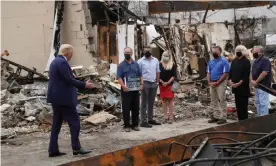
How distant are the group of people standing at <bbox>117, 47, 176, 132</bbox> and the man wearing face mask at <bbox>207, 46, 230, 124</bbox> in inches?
35.0

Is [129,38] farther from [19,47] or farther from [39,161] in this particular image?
[39,161]

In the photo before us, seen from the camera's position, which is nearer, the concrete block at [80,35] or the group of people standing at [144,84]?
the group of people standing at [144,84]

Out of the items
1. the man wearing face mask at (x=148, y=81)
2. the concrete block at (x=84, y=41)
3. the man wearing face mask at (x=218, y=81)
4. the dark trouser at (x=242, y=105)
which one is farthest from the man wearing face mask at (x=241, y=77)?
the concrete block at (x=84, y=41)

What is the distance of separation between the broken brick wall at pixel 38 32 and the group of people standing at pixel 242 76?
720cm

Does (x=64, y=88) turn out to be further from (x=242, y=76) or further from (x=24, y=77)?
(x=24, y=77)

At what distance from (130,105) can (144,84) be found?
2.13 ft

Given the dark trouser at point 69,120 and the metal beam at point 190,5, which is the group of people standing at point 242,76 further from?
the metal beam at point 190,5

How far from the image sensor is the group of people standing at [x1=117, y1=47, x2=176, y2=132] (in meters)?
8.30

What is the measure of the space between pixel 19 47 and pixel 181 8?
6366 millimetres

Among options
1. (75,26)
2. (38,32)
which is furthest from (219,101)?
(38,32)

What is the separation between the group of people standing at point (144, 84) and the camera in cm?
830

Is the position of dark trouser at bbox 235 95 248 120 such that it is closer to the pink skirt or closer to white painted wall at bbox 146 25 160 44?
the pink skirt

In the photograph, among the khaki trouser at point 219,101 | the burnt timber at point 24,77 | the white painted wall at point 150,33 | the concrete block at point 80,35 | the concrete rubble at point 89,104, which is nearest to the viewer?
the khaki trouser at point 219,101

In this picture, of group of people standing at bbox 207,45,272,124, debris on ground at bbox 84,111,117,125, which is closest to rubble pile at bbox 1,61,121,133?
debris on ground at bbox 84,111,117,125
